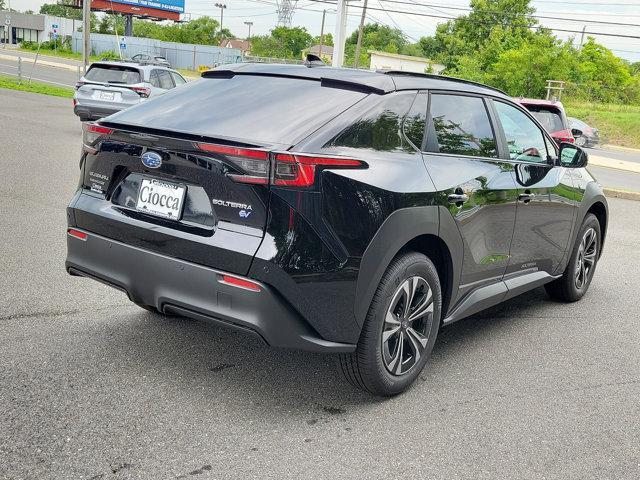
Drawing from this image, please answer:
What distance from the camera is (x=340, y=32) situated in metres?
23.9

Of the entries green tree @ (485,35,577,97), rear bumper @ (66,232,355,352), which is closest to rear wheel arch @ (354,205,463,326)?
rear bumper @ (66,232,355,352)

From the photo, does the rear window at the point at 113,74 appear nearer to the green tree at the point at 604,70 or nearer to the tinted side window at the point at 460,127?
the tinted side window at the point at 460,127

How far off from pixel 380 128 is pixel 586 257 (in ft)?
10.9

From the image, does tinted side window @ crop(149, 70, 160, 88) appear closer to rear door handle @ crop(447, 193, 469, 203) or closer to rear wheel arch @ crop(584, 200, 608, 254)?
rear wheel arch @ crop(584, 200, 608, 254)

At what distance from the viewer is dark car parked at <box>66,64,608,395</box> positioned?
3.24 meters

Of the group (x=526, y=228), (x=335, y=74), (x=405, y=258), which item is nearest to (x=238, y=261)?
(x=405, y=258)

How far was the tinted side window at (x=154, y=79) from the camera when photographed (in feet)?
52.3

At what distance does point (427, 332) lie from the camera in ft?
13.1

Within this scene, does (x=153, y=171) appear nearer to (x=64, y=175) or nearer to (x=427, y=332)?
(x=427, y=332)

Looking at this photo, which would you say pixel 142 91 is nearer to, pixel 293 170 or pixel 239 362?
pixel 239 362

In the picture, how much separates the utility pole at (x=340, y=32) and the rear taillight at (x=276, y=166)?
69.4ft

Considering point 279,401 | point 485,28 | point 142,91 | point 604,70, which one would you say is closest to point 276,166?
point 279,401

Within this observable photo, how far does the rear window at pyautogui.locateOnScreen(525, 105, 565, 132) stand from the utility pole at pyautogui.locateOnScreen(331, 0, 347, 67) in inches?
455

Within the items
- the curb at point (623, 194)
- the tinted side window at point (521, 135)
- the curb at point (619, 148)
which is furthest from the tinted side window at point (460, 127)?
the curb at point (619, 148)
